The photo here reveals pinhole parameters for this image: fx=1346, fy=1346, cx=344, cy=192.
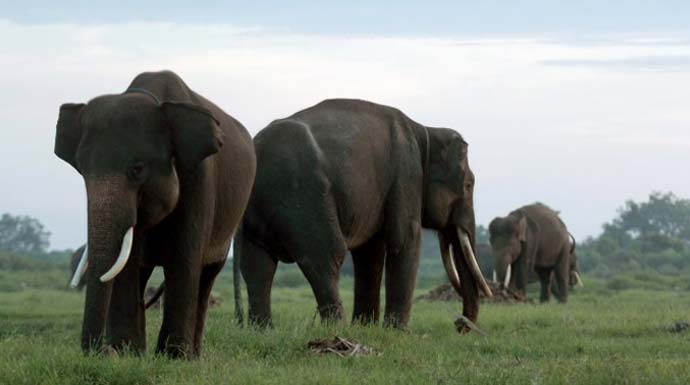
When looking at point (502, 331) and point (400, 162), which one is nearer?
point (400, 162)

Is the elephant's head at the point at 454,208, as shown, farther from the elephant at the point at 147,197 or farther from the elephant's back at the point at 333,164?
the elephant at the point at 147,197

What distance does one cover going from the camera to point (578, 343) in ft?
38.9

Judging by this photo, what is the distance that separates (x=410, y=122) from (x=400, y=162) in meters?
0.63

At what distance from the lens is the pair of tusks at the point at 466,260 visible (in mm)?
13766

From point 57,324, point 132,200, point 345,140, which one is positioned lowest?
point 57,324

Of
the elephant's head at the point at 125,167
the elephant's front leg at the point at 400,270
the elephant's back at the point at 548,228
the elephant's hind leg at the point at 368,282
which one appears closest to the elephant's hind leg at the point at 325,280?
the elephant's front leg at the point at 400,270

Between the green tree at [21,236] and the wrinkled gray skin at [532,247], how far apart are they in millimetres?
56428

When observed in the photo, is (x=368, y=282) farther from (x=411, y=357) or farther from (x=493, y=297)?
(x=493, y=297)

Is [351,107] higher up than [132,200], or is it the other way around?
[351,107]

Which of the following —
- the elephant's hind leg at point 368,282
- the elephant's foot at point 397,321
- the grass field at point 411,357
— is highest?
the elephant's hind leg at point 368,282

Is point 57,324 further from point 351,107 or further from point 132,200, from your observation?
point 132,200

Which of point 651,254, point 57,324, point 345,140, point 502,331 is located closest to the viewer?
point 345,140

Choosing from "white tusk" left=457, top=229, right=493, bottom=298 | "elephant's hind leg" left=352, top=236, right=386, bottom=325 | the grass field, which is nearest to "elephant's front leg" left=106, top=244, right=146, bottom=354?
the grass field

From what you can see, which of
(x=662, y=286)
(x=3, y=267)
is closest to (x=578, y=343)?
(x=662, y=286)
